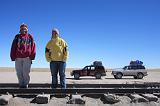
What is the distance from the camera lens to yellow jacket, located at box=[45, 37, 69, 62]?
10602mm

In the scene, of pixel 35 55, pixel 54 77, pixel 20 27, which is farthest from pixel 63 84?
pixel 20 27

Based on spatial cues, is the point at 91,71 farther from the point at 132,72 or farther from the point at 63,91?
the point at 63,91

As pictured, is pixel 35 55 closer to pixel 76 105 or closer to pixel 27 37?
pixel 27 37

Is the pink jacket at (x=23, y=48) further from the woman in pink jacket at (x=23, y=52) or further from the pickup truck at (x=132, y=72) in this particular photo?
the pickup truck at (x=132, y=72)

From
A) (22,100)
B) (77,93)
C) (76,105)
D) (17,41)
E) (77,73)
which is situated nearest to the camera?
(76,105)

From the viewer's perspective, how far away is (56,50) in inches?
418

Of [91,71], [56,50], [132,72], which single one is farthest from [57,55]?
[132,72]

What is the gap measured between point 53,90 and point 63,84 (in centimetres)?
156

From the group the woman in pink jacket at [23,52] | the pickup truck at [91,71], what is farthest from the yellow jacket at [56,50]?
the pickup truck at [91,71]

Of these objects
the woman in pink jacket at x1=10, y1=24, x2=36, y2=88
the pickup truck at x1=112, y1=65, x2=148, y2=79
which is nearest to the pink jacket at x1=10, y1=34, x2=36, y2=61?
the woman in pink jacket at x1=10, y1=24, x2=36, y2=88

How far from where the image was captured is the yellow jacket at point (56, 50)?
10.6 metres

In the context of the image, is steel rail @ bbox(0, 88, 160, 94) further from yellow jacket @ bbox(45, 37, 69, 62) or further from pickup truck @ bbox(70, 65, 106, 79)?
pickup truck @ bbox(70, 65, 106, 79)

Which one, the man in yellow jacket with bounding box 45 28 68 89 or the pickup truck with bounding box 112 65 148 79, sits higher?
the pickup truck with bounding box 112 65 148 79

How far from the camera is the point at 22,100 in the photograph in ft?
26.6
